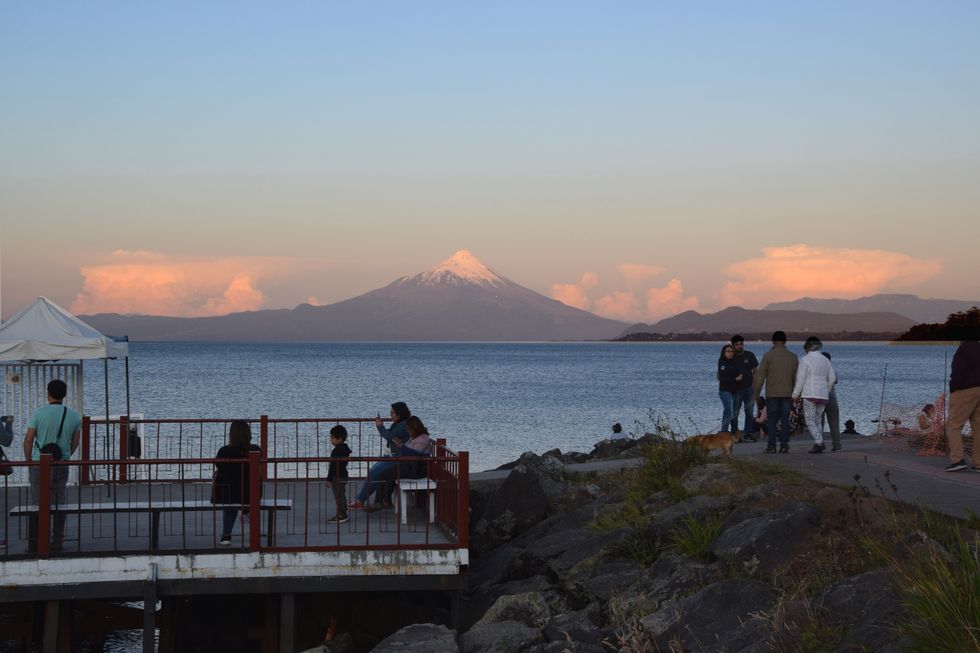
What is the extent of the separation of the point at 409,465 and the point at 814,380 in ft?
21.7

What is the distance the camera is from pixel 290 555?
12.6m

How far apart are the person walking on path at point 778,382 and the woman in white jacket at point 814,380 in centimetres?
24

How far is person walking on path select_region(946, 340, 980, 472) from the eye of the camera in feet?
52.0

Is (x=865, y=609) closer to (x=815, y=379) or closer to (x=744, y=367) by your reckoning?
(x=815, y=379)

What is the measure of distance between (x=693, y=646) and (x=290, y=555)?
4.94m

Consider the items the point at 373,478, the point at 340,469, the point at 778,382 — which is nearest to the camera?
the point at 373,478

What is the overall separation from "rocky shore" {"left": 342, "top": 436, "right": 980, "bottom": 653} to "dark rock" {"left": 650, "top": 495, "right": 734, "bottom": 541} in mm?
23

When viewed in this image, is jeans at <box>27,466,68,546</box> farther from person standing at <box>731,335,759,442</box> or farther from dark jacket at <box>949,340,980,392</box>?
person standing at <box>731,335,759,442</box>

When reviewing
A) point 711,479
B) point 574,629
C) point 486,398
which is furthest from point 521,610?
point 486,398

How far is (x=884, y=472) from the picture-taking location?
48.9 feet

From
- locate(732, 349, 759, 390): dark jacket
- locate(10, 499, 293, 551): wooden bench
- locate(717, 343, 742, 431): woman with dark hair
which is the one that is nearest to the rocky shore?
locate(10, 499, 293, 551): wooden bench

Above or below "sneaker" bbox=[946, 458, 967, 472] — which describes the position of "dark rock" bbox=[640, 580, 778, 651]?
below

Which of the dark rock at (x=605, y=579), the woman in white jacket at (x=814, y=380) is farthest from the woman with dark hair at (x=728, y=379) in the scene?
the dark rock at (x=605, y=579)

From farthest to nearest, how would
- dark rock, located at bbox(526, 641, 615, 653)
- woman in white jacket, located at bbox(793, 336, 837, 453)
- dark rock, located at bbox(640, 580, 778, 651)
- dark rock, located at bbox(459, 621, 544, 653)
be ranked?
woman in white jacket, located at bbox(793, 336, 837, 453) < dark rock, located at bbox(459, 621, 544, 653) < dark rock, located at bbox(526, 641, 615, 653) < dark rock, located at bbox(640, 580, 778, 651)
